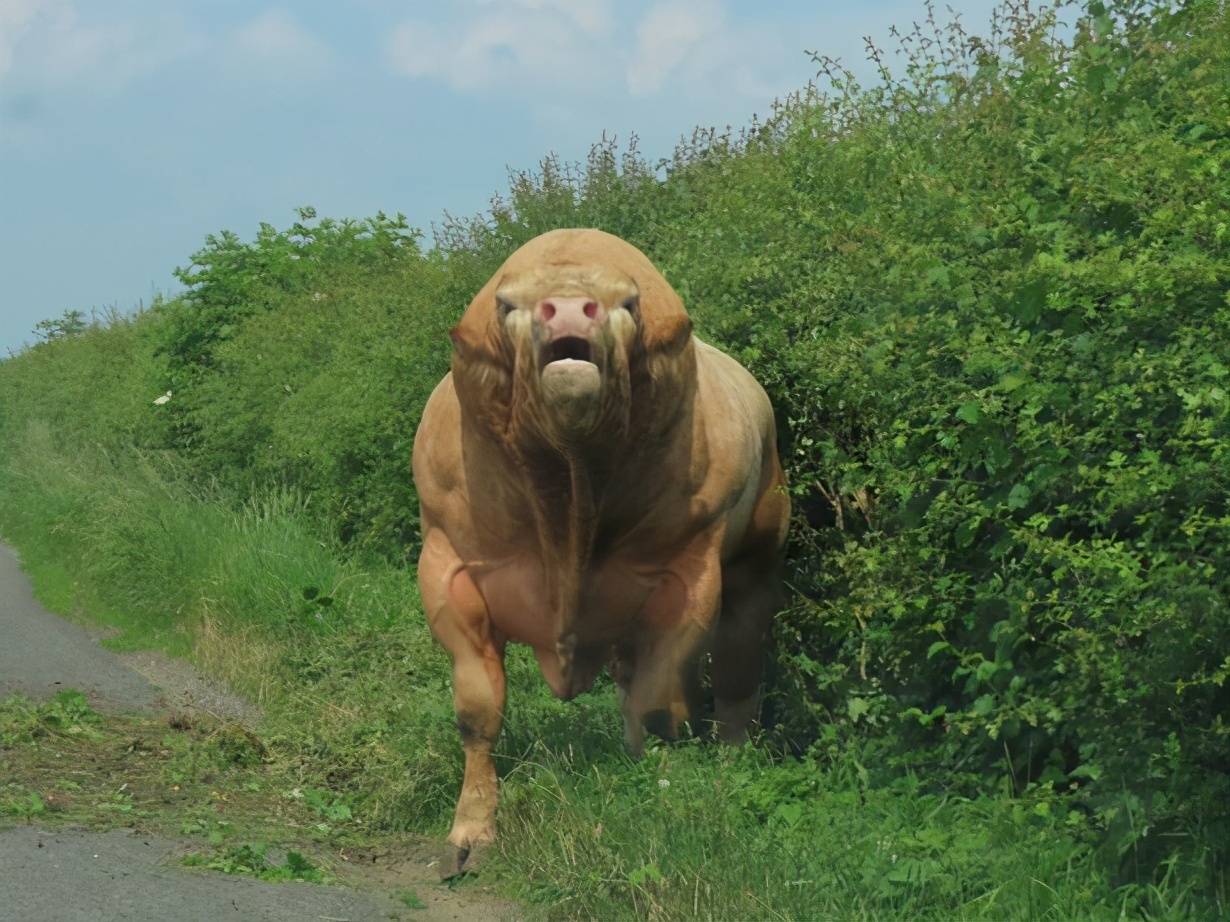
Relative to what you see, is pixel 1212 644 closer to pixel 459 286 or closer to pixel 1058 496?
pixel 1058 496

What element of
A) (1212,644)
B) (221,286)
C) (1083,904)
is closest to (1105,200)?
(1212,644)

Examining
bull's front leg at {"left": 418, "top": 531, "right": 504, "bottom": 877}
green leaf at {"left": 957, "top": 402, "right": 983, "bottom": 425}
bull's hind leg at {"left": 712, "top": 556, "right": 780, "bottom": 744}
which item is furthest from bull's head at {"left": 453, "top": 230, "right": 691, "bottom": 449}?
bull's hind leg at {"left": 712, "top": 556, "right": 780, "bottom": 744}

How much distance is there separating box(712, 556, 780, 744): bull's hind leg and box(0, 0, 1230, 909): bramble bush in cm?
12

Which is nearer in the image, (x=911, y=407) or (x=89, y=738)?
(x=911, y=407)

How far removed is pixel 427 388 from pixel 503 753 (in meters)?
5.82

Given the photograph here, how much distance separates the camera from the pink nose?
600 cm

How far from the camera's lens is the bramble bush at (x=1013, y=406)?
5184 millimetres

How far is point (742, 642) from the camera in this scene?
26.8 feet

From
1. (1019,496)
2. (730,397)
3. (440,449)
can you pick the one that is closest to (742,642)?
(730,397)

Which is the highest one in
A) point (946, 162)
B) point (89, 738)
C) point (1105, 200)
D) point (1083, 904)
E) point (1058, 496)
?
point (946, 162)

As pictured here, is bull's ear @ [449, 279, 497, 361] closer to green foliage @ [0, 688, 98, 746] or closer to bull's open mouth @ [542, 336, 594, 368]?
bull's open mouth @ [542, 336, 594, 368]

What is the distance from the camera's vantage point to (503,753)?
7.28 metres

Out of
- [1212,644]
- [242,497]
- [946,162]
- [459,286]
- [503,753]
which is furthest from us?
[242,497]

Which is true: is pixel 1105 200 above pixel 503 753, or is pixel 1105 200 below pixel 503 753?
above
